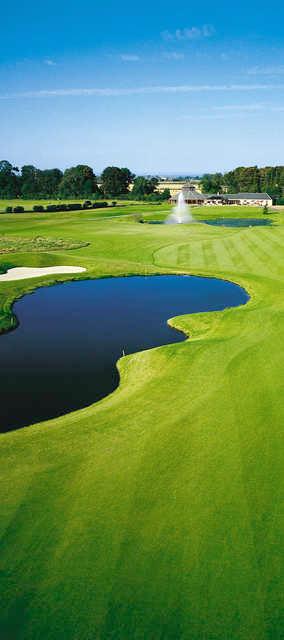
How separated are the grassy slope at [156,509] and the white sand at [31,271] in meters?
22.5

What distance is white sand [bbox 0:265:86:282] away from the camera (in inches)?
1549

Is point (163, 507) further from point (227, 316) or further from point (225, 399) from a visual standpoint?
point (227, 316)

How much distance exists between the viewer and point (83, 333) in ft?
82.9

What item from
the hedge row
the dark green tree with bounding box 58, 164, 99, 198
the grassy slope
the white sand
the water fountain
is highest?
the dark green tree with bounding box 58, 164, 99, 198

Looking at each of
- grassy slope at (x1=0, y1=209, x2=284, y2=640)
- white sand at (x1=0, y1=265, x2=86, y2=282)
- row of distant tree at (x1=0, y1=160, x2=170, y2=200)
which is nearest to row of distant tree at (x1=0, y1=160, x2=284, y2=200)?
row of distant tree at (x1=0, y1=160, x2=170, y2=200)

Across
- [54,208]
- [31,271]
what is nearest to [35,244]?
[31,271]

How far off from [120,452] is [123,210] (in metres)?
106

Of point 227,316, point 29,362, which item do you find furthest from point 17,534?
point 227,316

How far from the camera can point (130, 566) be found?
8.66 metres

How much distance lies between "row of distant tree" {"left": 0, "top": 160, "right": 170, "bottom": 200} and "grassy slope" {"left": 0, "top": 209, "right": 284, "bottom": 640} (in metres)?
143

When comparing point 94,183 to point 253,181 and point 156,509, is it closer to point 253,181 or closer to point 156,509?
point 253,181

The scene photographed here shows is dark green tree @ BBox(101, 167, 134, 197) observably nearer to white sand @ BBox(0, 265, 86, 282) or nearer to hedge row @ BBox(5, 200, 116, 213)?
hedge row @ BBox(5, 200, 116, 213)

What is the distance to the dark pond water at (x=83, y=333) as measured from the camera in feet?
58.2

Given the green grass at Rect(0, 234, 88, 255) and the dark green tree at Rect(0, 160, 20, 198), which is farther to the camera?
the dark green tree at Rect(0, 160, 20, 198)
